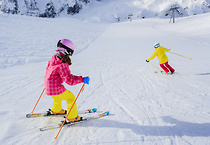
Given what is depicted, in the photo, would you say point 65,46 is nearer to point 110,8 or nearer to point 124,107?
point 124,107

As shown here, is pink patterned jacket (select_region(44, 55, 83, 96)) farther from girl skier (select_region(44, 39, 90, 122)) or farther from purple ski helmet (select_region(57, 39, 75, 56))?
purple ski helmet (select_region(57, 39, 75, 56))

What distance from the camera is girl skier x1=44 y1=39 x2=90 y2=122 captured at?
9.47 ft

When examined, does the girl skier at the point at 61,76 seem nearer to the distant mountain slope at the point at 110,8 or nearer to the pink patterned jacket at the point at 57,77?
the pink patterned jacket at the point at 57,77

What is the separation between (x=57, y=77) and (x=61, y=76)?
24 cm

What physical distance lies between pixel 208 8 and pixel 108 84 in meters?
71.9

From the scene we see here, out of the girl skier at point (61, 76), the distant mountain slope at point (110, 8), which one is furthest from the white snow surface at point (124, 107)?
the distant mountain slope at point (110, 8)

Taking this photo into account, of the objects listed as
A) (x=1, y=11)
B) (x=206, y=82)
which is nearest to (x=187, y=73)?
(x=206, y=82)

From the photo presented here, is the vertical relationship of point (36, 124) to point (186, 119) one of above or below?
above

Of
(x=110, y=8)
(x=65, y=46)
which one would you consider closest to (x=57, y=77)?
(x=65, y=46)

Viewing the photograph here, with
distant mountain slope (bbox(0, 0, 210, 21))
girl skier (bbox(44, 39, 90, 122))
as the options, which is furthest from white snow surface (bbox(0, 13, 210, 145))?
distant mountain slope (bbox(0, 0, 210, 21))

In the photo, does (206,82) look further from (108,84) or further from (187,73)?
(108,84)

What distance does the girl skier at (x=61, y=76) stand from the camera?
2.89 meters

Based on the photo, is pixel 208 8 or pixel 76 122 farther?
pixel 208 8

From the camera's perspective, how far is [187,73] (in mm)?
6801
